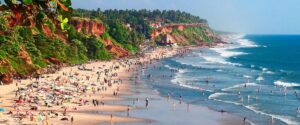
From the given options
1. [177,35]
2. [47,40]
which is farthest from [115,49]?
[177,35]

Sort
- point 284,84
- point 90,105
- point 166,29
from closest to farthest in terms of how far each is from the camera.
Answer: point 90,105 → point 284,84 → point 166,29

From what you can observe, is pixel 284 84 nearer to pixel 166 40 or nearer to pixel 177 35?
pixel 166 40

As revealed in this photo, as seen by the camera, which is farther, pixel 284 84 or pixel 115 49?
pixel 115 49

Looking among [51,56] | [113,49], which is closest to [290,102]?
[51,56]

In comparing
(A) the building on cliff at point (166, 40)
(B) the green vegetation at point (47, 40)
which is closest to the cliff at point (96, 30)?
(B) the green vegetation at point (47, 40)

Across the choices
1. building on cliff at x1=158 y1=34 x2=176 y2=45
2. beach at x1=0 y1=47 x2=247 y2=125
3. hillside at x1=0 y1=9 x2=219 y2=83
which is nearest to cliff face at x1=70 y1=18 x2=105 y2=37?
hillside at x1=0 y1=9 x2=219 y2=83

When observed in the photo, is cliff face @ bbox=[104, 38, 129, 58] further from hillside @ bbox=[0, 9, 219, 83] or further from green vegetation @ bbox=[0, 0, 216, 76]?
green vegetation @ bbox=[0, 0, 216, 76]
